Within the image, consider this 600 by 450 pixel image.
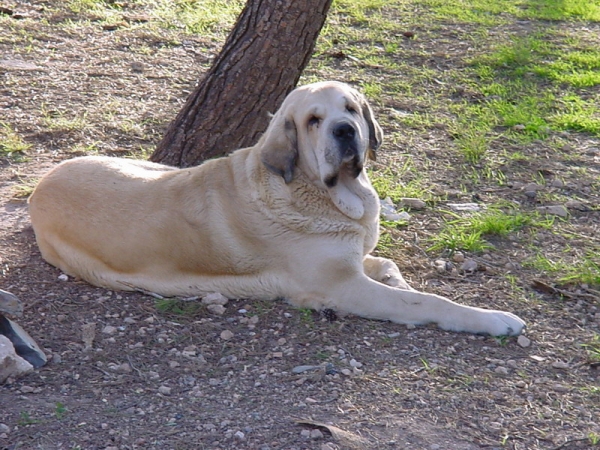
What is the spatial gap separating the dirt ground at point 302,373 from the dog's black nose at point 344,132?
2.87 ft

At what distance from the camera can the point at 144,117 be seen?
625cm

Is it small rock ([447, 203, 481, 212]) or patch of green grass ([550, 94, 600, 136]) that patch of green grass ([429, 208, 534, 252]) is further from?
patch of green grass ([550, 94, 600, 136])

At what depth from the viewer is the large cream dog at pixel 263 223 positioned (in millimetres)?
3855

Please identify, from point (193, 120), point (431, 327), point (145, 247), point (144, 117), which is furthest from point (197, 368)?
point (144, 117)

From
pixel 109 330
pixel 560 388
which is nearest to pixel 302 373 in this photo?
pixel 109 330

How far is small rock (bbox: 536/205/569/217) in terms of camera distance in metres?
4.98

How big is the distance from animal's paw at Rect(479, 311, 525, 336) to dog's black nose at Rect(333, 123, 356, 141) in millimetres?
1056

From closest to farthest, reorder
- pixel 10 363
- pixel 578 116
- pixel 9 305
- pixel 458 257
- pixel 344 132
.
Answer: pixel 10 363 → pixel 9 305 → pixel 344 132 → pixel 458 257 → pixel 578 116

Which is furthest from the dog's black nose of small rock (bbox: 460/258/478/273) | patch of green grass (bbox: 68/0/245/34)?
patch of green grass (bbox: 68/0/245/34)

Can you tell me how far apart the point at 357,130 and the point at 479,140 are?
7.62 feet

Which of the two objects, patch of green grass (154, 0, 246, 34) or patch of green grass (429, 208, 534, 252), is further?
patch of green grass (154, 0, 246, 34)

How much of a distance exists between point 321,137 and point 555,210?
1.95 meters

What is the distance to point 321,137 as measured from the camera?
3818 mm

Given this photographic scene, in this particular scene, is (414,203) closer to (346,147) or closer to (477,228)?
(477,228)
